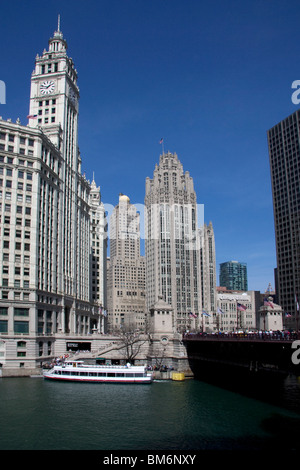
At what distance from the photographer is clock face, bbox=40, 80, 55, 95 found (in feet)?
404

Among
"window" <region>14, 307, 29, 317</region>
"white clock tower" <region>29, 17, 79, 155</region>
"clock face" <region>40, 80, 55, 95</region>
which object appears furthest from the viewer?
"clock face" <region>40, 80, 55, 95</region>

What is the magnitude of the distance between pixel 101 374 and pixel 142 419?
32937 mm

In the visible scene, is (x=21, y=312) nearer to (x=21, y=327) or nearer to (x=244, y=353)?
(x=21, y=327)

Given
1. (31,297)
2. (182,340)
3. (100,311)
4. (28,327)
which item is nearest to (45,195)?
(31,297)

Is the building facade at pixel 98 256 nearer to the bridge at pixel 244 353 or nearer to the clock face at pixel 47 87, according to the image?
the clock face at pixel 47 87

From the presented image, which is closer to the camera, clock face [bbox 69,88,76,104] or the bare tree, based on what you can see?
the bare tree

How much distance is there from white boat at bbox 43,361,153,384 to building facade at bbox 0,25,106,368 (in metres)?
10.5

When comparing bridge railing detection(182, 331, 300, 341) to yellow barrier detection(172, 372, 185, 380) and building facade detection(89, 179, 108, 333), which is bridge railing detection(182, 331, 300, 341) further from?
building facade detection(89, 179, 108, 333)

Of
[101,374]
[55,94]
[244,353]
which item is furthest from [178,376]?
[55,94]

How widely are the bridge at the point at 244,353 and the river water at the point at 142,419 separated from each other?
5.42 metres

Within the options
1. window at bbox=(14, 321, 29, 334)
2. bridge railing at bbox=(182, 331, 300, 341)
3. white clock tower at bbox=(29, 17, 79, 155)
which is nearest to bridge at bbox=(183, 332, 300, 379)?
bridge railing at bbox=(182, 331, 300, 341)

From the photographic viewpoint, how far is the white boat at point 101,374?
79312 mm
